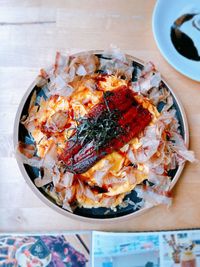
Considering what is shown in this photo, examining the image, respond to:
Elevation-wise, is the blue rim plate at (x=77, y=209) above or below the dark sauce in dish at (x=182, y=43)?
below

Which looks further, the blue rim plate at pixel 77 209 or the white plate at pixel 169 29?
the white plate at pixel 169 29

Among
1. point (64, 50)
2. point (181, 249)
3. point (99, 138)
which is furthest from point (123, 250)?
point (64, 50)

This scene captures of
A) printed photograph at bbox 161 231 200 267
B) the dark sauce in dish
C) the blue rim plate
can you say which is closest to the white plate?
the dark sauce in dish

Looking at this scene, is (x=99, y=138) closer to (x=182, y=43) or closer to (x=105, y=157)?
(x=105, y=157)

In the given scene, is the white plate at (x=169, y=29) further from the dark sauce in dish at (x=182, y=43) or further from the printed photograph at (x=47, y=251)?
the printed photograph at (x=47, y=251)

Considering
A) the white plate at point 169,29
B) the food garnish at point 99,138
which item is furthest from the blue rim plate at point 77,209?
the white plate at point 169,29

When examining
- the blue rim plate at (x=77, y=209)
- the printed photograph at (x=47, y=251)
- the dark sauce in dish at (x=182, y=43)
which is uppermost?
the dark sauce in dish at (x=182, y=43)

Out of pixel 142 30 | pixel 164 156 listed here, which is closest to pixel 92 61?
pixel 142 30
